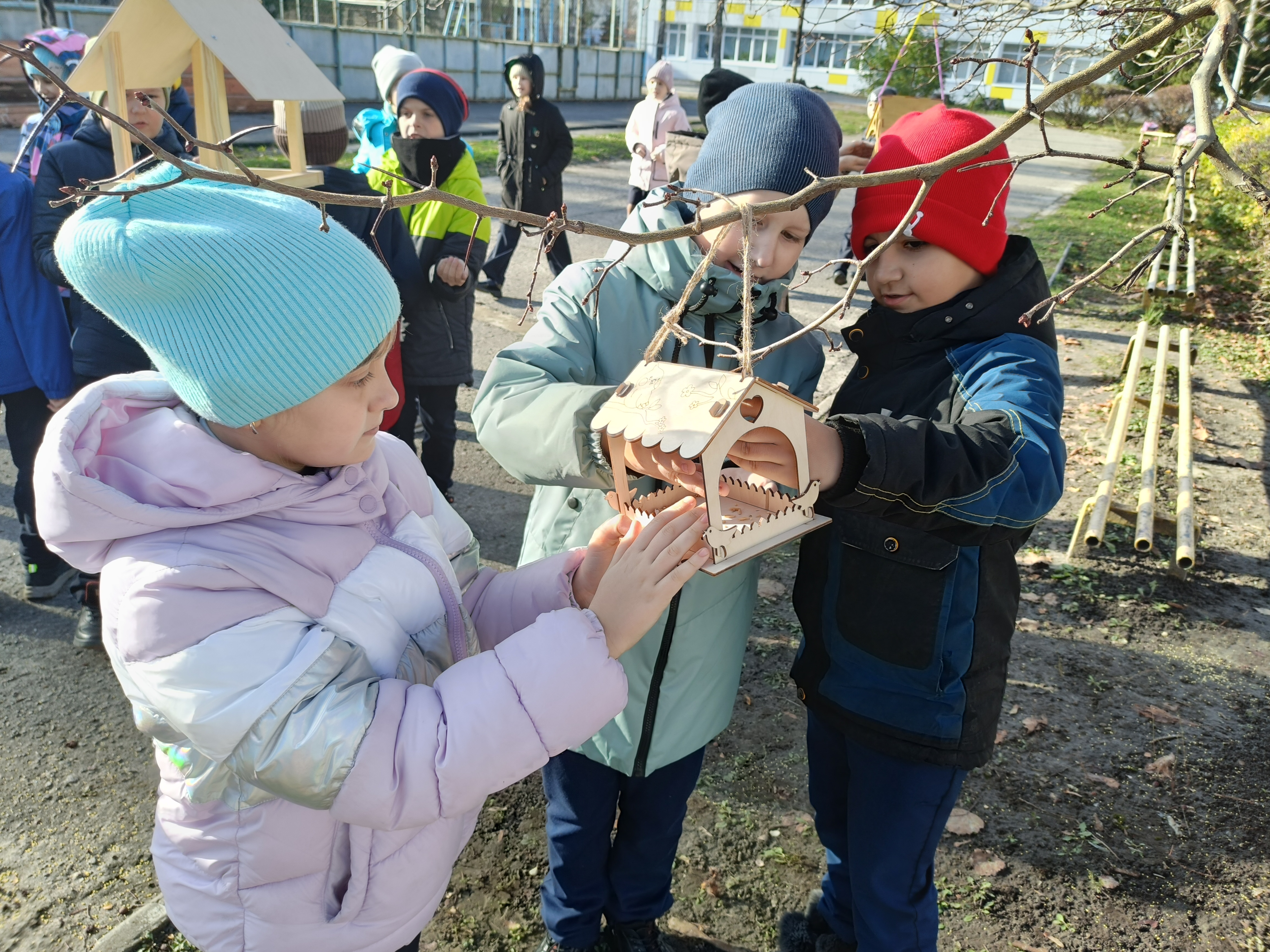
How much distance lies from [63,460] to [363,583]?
0.45 metres

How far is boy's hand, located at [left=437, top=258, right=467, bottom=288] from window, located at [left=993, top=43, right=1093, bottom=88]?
228 cm

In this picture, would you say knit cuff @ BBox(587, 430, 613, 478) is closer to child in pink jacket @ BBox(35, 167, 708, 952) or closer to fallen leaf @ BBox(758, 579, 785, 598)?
child in pink jacket @ BBox(35, 167, 708, 952)

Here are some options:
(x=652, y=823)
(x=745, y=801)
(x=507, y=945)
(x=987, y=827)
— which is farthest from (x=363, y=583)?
(x=987, y=827)

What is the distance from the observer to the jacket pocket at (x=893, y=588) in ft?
5.66

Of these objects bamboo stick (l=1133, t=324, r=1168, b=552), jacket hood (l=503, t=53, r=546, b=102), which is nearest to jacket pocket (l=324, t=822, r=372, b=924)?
bamboo stick (l=1133, t=324, r=1168, b=552)

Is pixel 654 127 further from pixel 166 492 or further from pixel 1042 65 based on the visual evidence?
pixel 1042 65

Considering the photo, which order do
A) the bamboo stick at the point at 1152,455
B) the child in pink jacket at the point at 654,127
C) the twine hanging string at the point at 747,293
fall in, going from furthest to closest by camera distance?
the child in pink jacket at the point at 654,127
the bamboo stick at the point at 1152,455
the twine hanging string at the point at 747,293

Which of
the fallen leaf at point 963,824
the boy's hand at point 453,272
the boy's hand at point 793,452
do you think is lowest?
the fallen leaf at point 963,824

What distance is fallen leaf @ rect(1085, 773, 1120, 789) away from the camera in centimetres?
304

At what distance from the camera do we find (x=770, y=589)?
13.4 ft

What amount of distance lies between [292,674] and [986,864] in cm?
235

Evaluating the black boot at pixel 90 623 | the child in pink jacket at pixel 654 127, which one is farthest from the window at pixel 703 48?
the black boot at pixel 90 623

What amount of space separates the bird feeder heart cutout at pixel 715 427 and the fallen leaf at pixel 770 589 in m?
2.50

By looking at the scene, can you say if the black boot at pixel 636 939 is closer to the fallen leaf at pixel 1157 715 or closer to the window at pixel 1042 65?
the window at pixel 1042 65
